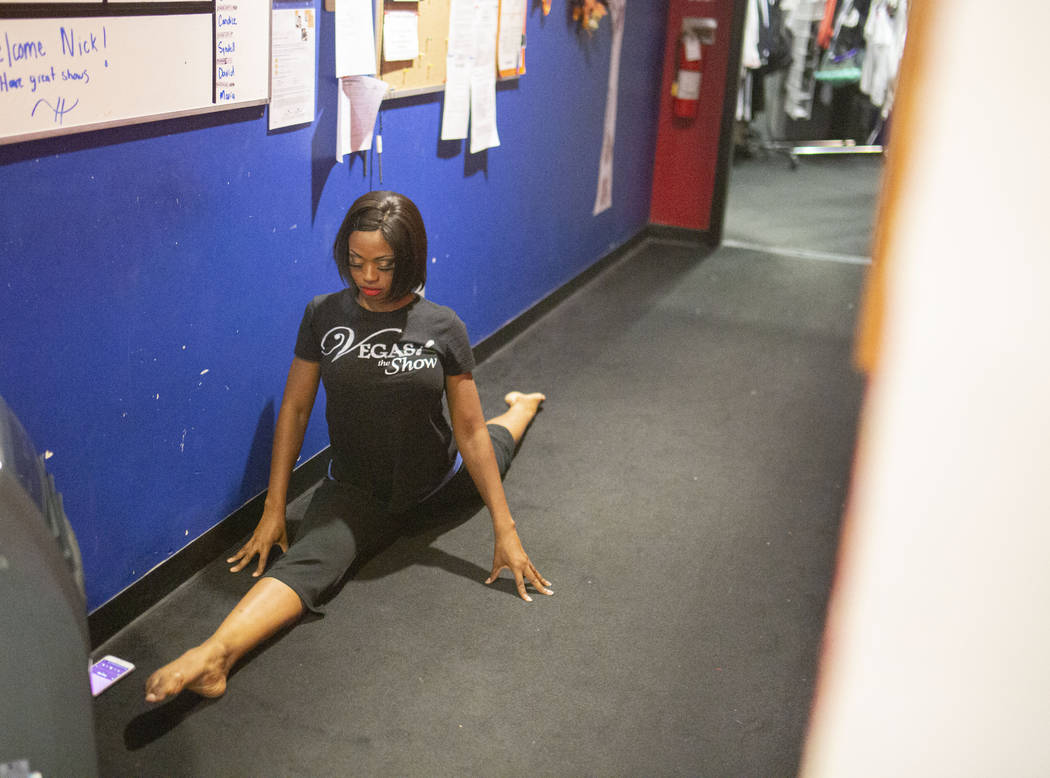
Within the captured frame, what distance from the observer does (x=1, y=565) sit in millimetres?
878

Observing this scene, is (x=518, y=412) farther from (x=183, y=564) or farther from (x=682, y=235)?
(x=682, y=235)

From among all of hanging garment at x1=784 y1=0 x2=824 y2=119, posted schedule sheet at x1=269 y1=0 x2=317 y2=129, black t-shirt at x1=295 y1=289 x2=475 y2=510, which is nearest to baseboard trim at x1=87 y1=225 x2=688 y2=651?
black t-shirt at x1=295 y1=289 x2=475 y2=510

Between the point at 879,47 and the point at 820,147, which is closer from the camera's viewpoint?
the point at 879,47

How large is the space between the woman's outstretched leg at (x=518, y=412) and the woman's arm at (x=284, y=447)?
67 cm

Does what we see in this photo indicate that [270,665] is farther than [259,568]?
No

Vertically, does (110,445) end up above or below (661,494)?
above

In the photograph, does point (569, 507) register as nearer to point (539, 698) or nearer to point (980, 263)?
point (539, 698)

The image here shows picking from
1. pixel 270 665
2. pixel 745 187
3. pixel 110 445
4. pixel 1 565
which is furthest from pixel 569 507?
pixel 745 187

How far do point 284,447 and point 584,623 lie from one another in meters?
0.75

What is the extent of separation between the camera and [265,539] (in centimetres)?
205

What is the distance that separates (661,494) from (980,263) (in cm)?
227

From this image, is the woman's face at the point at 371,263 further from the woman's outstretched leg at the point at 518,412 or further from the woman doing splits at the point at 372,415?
the woman's outstretched leg at the point at 518,412

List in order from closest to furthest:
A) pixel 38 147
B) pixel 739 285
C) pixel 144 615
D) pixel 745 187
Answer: pixel 38 147
pixel 144 615
pixel 739 285
pixel 745 187

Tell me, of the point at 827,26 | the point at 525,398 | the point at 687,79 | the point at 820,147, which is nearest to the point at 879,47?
the point at 827,26
